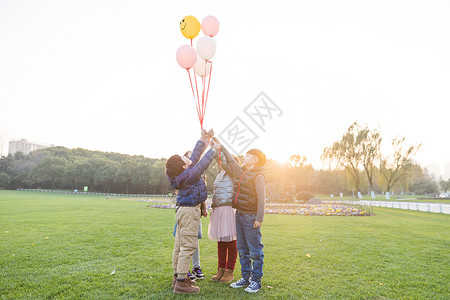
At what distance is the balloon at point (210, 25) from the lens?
548 centimetres

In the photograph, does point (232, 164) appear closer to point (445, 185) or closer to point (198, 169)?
point (198, 169)

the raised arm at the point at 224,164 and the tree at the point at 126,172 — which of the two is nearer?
the raised arm at the point at 224,164

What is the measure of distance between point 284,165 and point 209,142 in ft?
137

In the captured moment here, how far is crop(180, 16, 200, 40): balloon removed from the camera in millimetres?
5398

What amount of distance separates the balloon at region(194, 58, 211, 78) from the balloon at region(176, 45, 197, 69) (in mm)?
501

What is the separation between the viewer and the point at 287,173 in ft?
150

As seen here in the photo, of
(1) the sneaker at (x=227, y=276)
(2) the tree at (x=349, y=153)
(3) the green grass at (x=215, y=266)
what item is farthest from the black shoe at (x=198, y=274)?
(2) the tree at (x=349, y=153)

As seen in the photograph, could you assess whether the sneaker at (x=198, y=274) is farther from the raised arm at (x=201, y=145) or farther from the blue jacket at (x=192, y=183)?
the raised arm at (x=201, y=145)

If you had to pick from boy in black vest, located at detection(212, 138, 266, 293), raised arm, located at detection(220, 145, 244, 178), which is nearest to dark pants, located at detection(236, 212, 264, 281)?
boy in black vest, located at detection(212, 138, 266, 293)

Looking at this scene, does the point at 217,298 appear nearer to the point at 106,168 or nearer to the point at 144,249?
the point at 144,249

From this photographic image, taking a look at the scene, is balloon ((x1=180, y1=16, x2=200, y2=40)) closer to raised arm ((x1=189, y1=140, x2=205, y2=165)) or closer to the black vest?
raised arm ((x1=189, y1=140, x2=205, y2=165))

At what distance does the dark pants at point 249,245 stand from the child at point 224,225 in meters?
0.16

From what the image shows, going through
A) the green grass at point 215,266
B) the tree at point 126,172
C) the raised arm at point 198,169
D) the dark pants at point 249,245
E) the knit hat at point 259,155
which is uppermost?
the tree at point 126,172

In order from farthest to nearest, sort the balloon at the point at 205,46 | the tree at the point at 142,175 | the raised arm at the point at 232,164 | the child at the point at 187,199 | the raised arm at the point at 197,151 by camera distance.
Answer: the tree at the point at 142,175
the balloon at the point at 205,46
the raised arm at the point at 232,164
the raised arm at the point at 197,151
the child at the point at 187,199
